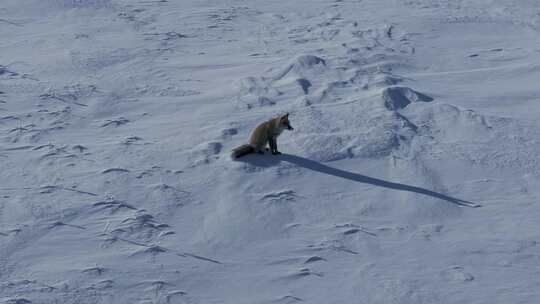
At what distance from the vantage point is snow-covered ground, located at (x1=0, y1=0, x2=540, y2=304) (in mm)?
6102

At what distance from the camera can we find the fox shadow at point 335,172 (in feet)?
23.9

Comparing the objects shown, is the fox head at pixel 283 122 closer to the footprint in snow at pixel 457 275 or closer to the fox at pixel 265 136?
the fox at pixel 265 136

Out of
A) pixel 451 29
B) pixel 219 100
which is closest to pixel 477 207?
pixel 219 100

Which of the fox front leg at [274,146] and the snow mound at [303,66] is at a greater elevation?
the snow mound at [303,66]

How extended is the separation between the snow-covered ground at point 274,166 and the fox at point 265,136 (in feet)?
0.53

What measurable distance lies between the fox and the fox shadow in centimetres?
11

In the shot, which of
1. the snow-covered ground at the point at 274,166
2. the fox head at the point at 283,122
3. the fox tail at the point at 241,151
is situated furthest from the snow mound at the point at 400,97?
the fox tail at the point at 241,151

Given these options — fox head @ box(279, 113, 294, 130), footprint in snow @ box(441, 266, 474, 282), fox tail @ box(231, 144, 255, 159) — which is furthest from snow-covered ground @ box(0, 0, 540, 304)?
fox head @ box(279, 113, 294, 130)

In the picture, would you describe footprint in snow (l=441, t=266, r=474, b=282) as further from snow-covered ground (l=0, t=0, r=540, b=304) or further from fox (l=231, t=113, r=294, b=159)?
fox (l=231, t=113, r=294, b=159)

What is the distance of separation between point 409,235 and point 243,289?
2.00 meters

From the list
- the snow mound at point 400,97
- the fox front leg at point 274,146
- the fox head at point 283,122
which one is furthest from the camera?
the snow mound at point 400,97

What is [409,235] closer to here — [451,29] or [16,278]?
[16,278]

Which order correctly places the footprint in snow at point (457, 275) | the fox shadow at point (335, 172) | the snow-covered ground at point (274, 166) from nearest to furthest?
1. the footprint in snow at point (457, 275)
2. the snow-covered ground at point (274, 166)
3. the fox shadow at point (335, 172)

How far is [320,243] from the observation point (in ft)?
21.6
